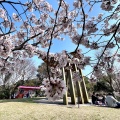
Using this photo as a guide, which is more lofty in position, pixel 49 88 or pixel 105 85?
pixel 105 85

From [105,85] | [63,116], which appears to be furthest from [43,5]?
[105,85]

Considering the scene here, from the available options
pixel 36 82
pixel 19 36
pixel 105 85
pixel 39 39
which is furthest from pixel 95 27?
pixel 36 82

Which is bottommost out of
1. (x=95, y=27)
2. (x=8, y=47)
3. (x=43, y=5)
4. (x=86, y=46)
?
(x=8, y=47)

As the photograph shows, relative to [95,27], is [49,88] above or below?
below

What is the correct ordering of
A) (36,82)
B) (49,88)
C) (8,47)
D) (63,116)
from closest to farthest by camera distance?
(49,88) → (8,47) → (63,116) → (36,82)

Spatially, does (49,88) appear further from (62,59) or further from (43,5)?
(43,5)

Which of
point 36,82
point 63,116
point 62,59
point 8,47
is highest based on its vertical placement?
point 36,82

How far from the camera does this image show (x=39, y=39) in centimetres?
549

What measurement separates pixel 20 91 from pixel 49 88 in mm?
25776

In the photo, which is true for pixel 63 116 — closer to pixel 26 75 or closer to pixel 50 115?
pixel 50 115

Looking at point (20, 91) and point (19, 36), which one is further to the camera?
point (20, 91)

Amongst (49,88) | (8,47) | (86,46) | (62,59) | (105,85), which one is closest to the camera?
(49,88)

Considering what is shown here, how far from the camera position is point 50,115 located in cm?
777

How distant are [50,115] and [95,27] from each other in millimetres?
4696
